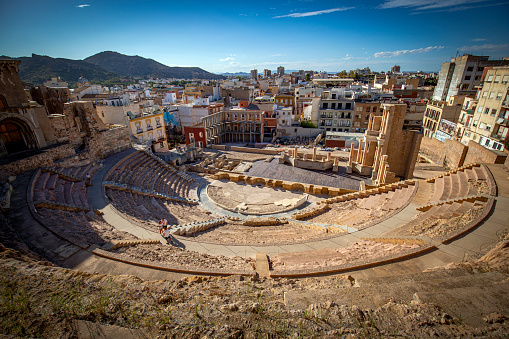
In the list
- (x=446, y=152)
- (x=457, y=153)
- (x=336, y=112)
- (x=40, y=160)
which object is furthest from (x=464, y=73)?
(x=40, y=160)

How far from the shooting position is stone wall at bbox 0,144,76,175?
1358 centimetres

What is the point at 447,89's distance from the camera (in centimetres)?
4766

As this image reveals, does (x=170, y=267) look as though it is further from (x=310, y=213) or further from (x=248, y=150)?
(x=248, y=150)

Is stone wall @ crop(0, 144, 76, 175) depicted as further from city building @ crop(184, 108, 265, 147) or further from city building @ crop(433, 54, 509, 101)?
city building @ crop(433, 54, 509, 101)

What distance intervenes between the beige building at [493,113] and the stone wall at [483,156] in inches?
412

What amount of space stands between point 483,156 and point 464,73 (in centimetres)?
3903

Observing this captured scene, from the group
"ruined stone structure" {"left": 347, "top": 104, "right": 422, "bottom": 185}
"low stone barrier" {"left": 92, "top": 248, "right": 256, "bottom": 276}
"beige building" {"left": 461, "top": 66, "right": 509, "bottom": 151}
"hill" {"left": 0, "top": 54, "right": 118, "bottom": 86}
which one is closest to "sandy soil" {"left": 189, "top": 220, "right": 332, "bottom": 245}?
"low stone barrier" {"left": 92, "top": 248, "right": 256, "bottom": 276}

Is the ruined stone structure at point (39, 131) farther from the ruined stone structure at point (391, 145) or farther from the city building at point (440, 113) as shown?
the city building at point (440, 113)

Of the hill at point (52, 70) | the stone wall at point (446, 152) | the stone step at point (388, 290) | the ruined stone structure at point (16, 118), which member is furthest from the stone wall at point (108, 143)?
the hill at point (52, 70)

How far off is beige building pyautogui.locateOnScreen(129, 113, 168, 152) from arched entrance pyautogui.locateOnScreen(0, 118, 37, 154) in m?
10.6

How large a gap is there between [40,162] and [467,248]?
22541 millimetres

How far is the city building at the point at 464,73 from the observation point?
42312 millimetres

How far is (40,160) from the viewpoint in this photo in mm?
15102

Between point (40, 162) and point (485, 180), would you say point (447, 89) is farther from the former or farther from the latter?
→ point (40, 162)
